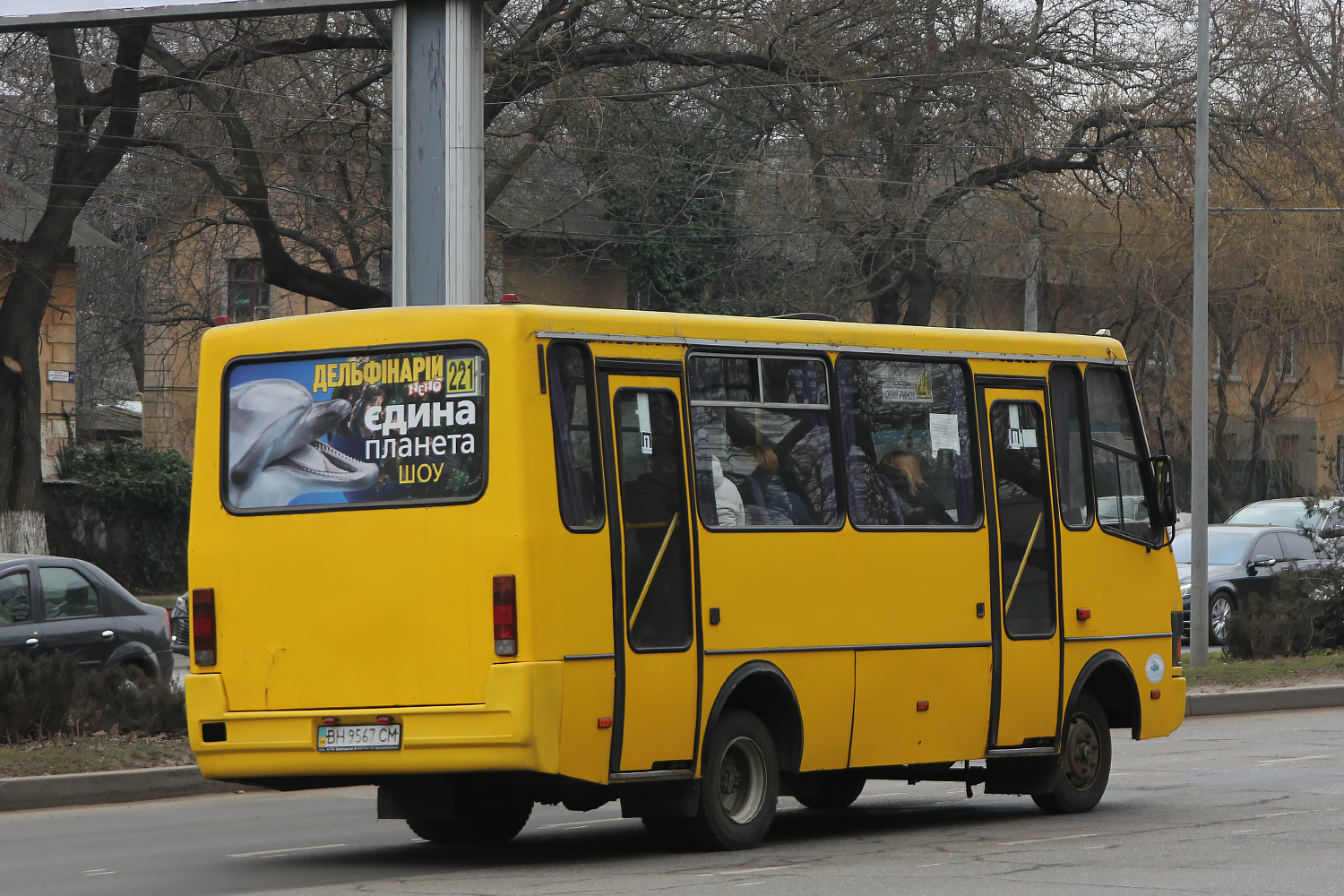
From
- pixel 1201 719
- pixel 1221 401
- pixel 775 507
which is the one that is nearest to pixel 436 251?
pixel 775 507

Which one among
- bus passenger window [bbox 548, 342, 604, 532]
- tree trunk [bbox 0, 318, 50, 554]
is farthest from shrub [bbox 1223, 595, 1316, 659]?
tree trunk [bbox 0, 318, 50, 554]

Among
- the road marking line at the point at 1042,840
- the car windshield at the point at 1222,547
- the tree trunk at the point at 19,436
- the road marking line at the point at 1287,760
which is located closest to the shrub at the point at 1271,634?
the car windshield at the point at 1222,547

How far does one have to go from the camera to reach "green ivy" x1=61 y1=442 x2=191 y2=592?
3572cm

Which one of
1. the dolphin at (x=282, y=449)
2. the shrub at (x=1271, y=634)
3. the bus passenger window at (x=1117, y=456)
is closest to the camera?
the dolphin at (x=282, y=449)

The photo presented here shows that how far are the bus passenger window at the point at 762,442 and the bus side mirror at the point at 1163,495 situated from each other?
9.90ft

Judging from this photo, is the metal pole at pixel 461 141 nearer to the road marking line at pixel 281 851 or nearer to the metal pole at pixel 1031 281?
the road marking line at pixel 281 851

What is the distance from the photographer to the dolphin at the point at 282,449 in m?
9.47

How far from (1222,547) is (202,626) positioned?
21.1 metres

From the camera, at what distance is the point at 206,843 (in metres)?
10.8

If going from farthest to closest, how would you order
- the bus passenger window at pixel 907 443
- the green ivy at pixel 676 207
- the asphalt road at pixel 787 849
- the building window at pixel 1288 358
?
the building window at pixel 1288 358
the green ivy at pixel 676 207
the bus passenger window at pixel 907 443
the asphalt road at pixel 787 849

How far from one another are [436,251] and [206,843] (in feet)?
17.6

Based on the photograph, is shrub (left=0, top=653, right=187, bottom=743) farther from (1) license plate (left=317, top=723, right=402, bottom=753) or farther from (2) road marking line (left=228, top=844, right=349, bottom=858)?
(1) license plate (left=317, top=723, right=402, bottom=753)

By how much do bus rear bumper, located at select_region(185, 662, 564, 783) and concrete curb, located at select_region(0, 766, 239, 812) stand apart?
131 inches

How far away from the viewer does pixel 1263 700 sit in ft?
63.3
